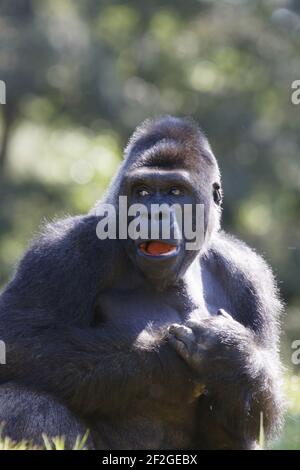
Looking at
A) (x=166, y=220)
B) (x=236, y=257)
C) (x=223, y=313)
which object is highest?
(x=236, y=257)

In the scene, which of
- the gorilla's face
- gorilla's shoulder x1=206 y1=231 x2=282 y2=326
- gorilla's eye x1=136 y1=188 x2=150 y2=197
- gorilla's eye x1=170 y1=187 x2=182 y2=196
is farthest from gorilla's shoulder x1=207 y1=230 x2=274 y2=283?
gorilla's eye x1=136 y1=188 x2=150 y2=197

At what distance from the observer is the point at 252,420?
6039 millimetres

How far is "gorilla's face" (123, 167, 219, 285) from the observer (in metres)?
6.00

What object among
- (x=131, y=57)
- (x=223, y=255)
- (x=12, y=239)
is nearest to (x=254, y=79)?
(x=131, y=57)

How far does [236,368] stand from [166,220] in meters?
1.02

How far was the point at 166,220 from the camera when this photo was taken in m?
5.98

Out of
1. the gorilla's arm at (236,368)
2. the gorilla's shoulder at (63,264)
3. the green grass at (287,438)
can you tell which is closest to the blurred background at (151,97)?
the green grass at (287,438)

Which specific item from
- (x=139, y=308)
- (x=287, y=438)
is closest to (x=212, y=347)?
(x=139, y=308)

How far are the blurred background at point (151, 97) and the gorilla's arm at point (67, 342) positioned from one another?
14138mm

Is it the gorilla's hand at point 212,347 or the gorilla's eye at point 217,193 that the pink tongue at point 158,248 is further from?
the gorilla's eye at point 217,193

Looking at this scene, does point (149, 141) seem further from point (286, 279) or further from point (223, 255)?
point (286, 279)

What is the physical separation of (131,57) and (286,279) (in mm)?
8649

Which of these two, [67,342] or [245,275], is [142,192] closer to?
[245,275]

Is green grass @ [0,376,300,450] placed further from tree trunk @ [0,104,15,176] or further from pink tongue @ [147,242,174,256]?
tree trunk @ [0,104,15,176]
